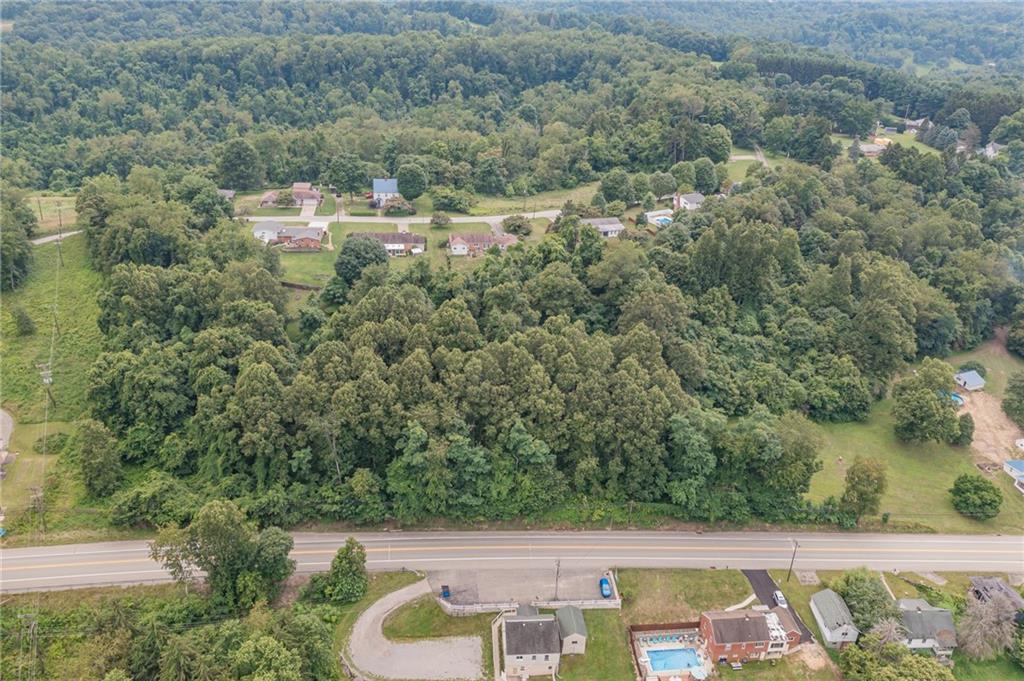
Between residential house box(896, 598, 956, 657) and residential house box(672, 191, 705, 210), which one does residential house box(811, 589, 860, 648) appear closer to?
residential house box(896, 598, 956, 657)

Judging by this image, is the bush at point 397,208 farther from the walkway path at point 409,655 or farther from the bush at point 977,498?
the bush at point 977,498

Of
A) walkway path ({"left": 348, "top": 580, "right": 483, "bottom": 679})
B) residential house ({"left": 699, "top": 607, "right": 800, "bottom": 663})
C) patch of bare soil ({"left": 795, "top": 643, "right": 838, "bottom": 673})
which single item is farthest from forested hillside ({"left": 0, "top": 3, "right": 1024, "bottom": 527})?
patch of bare soil ({"left": 795, "top": 643, "right": 838, "bottom": 673})

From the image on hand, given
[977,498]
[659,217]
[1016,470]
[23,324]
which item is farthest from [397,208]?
[1016,470]

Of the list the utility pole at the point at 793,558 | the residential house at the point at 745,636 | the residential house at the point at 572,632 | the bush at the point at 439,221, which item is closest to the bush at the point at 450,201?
the bush at the point at 439,221

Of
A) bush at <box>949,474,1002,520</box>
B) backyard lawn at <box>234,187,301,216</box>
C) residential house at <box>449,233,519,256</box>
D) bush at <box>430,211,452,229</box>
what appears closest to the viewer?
bush at <box>949,474,1002,520</box>

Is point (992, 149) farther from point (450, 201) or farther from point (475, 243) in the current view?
point (475, 243)

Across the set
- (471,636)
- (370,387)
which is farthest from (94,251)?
(471,636)
